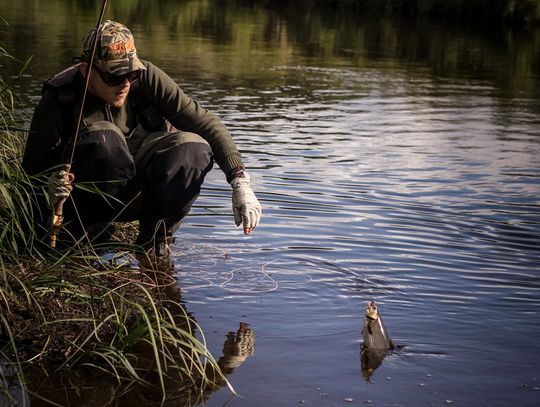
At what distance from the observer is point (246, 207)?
16.8ft

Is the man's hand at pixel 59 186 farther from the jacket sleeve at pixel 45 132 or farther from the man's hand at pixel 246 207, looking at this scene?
the man's hand at pixel 246 207

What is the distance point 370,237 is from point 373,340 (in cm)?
217

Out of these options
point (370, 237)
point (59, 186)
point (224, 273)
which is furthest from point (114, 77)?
point (370, 237)

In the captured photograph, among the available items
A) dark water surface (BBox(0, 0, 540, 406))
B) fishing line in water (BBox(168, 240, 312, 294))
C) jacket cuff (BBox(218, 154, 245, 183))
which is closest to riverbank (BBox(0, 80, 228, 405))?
dark water surface (BBox(0, 0, 540, 406))

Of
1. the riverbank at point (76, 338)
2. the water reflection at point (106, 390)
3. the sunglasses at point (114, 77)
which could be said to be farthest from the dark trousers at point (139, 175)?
the water reflection at point (106, 390)

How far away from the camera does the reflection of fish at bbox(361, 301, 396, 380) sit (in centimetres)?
427

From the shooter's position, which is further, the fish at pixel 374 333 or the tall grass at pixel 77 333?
the fish at pixel 374 333

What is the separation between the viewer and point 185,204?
5516 millimetres

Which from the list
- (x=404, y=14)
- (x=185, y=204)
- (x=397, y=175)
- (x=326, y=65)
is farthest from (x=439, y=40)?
(x=185, y=204)

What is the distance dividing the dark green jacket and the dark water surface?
704 mm

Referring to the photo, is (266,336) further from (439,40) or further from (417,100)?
(439,40)

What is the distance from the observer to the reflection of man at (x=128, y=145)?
5.15 meters

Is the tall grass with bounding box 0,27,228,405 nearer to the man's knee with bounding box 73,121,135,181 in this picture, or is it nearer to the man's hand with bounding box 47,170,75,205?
the man's hand with bounding box 47,170,75,205

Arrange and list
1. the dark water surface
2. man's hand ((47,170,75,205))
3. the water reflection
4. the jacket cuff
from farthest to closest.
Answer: the jacket cuff, man's hand ((47,170,75,205)), the dark water surface, the water reflection
